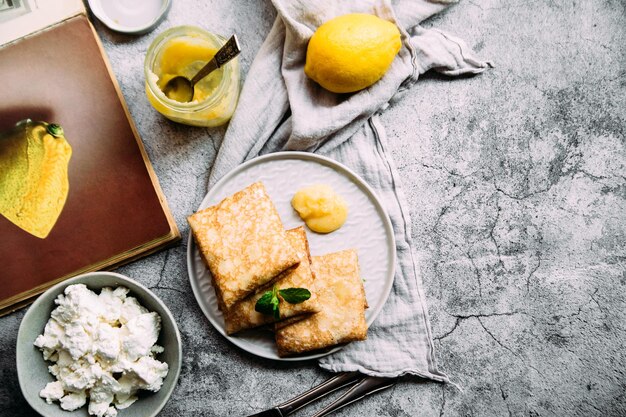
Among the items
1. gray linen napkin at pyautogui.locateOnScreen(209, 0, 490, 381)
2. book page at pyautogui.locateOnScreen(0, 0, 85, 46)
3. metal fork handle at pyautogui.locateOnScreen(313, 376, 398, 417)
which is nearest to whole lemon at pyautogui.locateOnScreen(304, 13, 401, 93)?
gray linen napkin at pyautogui.locateOnScreen(209, 0, 490, 381)

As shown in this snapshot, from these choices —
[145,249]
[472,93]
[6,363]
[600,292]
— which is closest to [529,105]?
[472,93]

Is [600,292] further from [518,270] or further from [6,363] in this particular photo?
[6,363]

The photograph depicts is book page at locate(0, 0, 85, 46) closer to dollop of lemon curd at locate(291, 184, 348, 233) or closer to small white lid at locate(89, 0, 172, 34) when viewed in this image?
small white lid at locate(89, 0, 172, 34)

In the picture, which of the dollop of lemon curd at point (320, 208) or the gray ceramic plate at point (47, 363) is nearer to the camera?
the gray ceramic plate at point (47, 363)

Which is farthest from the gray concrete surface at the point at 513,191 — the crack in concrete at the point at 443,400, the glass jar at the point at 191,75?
the glass jar at the point at 191,75

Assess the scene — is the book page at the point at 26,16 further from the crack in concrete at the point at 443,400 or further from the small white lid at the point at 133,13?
the crack in concrete at the point at 443,400

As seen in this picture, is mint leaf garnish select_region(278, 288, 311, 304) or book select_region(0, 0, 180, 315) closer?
mint leaf garnish select_region(278, 288, 311, 304)

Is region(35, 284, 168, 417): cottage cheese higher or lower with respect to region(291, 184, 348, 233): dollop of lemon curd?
lower
